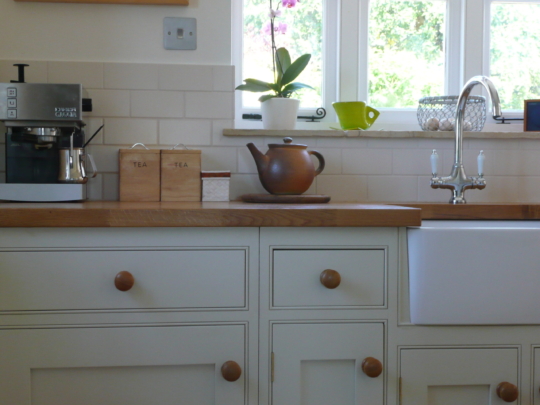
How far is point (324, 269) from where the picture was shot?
1162mm

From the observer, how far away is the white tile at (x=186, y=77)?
5.73ft

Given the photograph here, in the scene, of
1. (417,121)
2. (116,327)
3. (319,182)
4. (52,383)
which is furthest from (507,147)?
(52,383)

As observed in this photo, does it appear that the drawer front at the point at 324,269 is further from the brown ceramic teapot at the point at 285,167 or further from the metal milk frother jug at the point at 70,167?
the metal milk frother jug at the point at 70,167

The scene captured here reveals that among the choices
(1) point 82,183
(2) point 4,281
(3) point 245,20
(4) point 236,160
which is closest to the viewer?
(2) point 4,281

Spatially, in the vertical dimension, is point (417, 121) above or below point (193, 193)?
above

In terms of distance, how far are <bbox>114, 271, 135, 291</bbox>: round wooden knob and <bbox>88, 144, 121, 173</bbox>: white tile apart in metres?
0.72

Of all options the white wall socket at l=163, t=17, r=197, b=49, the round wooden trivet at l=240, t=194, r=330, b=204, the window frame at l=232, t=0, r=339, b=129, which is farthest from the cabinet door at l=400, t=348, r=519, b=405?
the white wall socket at l=163, t=17, r=197, b=49

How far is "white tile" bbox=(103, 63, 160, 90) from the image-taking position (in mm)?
1729

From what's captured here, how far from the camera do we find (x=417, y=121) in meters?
2.06

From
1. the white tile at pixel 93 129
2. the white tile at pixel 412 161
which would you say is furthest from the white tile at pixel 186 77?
the white tile at pixel 412 161

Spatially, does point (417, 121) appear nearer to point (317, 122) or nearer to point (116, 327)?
point (317, 122)

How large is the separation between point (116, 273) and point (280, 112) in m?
0.91

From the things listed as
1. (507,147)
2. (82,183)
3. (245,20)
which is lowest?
(82,183)

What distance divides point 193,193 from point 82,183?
0.34 metres
